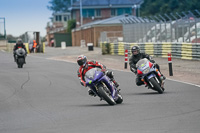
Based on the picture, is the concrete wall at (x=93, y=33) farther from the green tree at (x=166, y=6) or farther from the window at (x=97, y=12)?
the green tree at (x=166, y=6)

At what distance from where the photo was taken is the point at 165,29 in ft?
111

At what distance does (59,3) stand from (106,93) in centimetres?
13858

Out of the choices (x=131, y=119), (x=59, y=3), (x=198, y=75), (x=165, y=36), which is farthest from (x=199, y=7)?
(x=59, y=3)

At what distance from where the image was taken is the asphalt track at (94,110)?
8.16 meters

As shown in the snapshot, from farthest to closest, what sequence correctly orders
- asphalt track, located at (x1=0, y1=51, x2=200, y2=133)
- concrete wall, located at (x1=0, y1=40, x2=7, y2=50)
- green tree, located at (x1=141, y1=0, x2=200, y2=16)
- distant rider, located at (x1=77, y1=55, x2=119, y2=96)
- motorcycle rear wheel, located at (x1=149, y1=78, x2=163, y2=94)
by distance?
green tree, located at (x1=141, y1=0, x2=200, y2=16), concrete wall, located at (x1=0, y1=40, x2=7, y2=50), motorcycle rear wheel, located at (x1=149, y1=78, x2=163, y2=94), distant rider, located at (x1=77, y1=55, x2=119, y2=96), asphalt track, located at (x1=0, y1=51, x2=200, y2=133)

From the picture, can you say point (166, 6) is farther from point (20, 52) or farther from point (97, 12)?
point (20, 52)

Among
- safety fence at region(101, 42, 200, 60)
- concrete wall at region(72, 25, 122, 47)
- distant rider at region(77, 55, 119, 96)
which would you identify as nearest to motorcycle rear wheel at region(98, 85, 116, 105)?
distant rider at region(77, 55, 119, 96)

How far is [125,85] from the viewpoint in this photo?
16828 millimetres

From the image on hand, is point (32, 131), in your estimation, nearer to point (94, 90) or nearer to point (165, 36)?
point (94, 90)

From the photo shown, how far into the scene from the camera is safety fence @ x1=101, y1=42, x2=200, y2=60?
2811 cm

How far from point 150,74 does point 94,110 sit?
128 inches

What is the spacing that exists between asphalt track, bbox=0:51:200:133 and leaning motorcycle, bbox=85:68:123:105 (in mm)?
244

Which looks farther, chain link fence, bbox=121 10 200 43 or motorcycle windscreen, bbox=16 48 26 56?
chain link fence, bbox=121 10 200 43

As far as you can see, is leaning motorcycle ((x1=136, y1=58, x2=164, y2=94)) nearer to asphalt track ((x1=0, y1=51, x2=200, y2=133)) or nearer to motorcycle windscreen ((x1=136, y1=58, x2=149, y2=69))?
motorcycle windscreen ((x1=136, y1=58, x2=149, y2=69))
